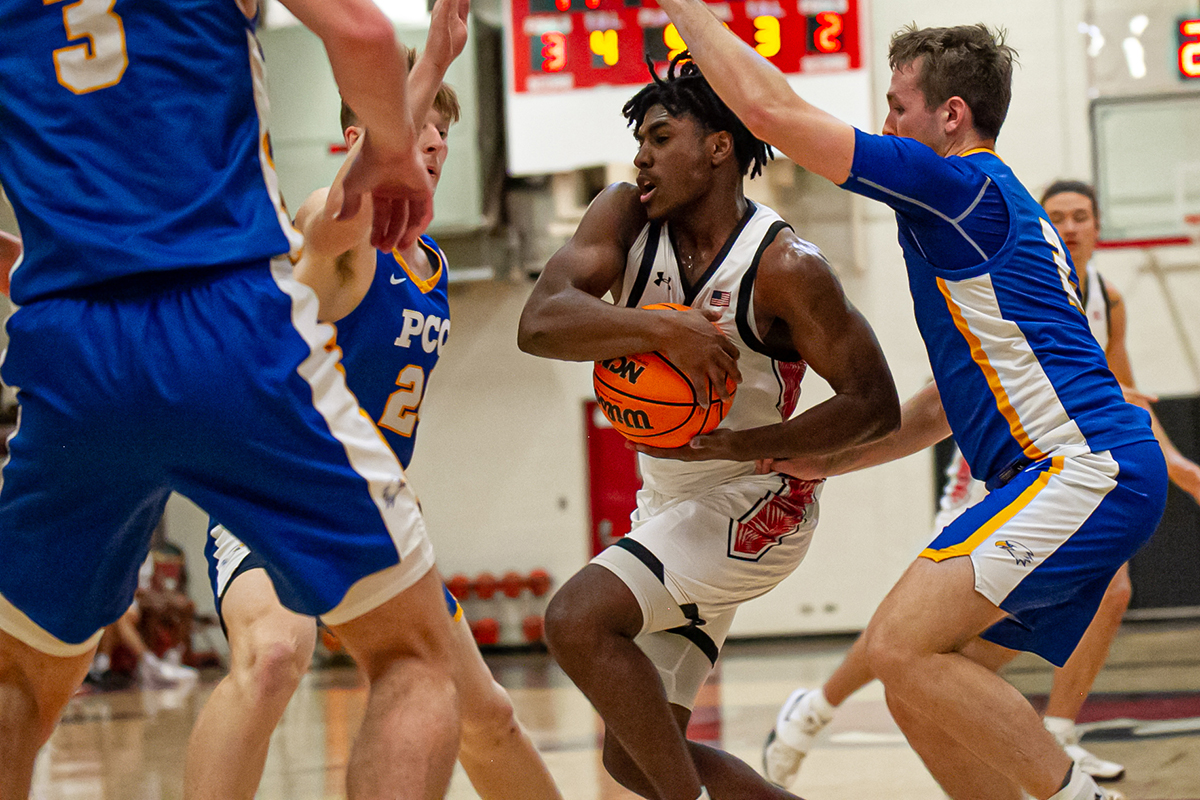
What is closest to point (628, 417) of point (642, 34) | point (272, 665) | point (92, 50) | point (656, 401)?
point (656, 401)

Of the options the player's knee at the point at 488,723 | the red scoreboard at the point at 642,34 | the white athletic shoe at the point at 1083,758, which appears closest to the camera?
the player's knee at the point at 488,723

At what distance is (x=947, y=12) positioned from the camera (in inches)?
384

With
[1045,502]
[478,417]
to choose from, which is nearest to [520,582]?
[478,417]

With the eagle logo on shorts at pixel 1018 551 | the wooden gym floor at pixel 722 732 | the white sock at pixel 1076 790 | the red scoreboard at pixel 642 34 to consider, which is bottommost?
the wooden gym floor at pixel 722 732

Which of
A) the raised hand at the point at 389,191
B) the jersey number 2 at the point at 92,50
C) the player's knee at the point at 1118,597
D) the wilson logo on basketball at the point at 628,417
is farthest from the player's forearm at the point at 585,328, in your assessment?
the player's knee at the point at 1118,597

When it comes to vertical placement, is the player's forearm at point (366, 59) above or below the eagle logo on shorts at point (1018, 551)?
above

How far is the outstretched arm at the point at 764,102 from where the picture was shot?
2.91 m

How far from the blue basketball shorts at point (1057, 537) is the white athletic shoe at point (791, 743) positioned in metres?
1.50

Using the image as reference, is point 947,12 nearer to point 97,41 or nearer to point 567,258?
point 567,258

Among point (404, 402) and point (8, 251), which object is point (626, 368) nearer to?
point (404, 402)

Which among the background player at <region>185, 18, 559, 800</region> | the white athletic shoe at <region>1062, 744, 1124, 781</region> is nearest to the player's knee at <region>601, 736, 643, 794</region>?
the background player at <region>185, 18, 559, 800</region>

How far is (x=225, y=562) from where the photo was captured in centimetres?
307

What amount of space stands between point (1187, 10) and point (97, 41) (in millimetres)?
9482

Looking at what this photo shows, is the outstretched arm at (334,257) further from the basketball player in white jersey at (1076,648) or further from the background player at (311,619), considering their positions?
the basketball player in white jersey at (1076,648)
